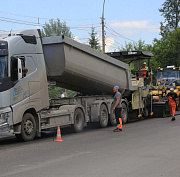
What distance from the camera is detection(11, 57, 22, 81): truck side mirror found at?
11750mm

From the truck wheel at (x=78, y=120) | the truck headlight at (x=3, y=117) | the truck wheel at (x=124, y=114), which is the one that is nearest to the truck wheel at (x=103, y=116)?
the truck wheel at (x=78, y=120)

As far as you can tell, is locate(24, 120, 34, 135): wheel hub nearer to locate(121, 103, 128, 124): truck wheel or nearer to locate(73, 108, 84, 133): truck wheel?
locate(73, 108, 84, 133): truck wheel

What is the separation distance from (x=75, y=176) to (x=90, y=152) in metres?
2.74

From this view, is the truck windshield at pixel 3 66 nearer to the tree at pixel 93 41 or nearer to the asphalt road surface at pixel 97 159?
the asphalt road surface at pixel 97 159

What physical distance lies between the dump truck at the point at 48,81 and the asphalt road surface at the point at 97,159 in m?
1.16

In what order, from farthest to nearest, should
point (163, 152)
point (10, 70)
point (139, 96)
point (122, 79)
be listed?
1. point (139, 96)
2. point (122, 79)
3. point (10, 70)
4. point (163, 152)

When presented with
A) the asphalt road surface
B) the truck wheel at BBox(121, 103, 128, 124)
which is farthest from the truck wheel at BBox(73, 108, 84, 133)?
the truck wheel at BBox(121, 103, 128, 124)

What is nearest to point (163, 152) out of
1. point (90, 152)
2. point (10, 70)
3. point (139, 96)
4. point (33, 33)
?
point (90, 152)

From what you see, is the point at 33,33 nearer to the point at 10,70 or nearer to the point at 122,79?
the point at 10,70

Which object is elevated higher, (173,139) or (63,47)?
(63,47)

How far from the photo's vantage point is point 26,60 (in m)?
12.4

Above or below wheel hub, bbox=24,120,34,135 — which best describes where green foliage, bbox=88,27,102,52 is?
above

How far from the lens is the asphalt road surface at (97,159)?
6980 millimetres

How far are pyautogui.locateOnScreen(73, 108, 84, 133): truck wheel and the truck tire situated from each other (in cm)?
261
